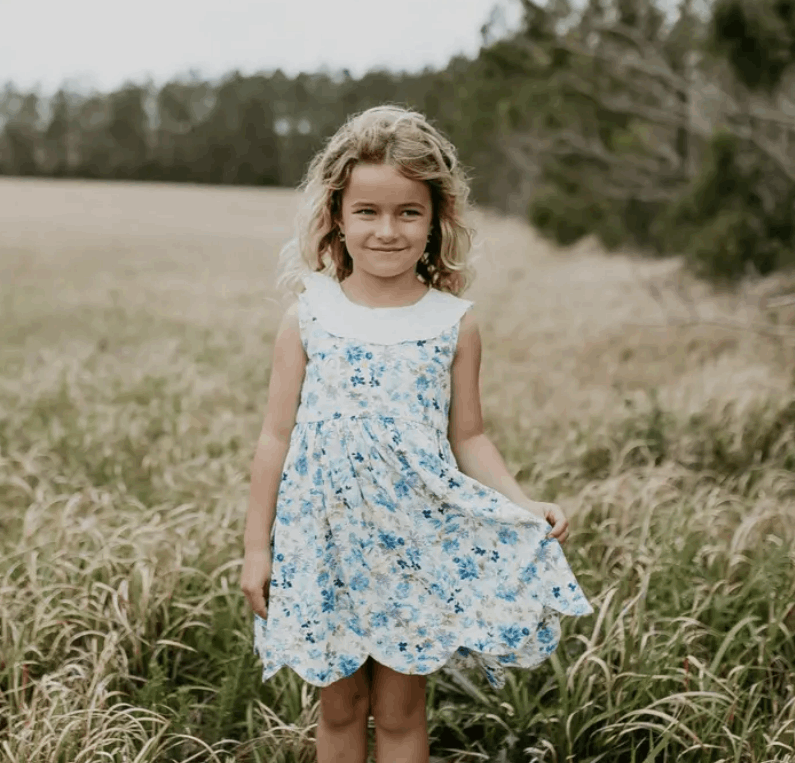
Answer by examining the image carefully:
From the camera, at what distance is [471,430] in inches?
86.4

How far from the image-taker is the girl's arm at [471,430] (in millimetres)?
2154

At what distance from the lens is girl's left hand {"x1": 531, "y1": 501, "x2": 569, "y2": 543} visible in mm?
2076

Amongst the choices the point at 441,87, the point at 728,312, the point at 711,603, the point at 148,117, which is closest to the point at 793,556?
the point at 711,603

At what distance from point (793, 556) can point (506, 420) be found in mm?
2230

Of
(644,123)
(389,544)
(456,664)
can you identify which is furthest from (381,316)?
(644,123)

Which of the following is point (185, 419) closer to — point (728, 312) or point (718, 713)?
point (718, 713)

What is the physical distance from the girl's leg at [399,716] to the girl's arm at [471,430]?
44 cm

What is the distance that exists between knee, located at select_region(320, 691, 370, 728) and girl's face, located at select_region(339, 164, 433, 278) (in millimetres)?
893

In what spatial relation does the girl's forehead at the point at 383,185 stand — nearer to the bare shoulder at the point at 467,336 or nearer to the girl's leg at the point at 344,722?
the bare shoulder at the point at 467,336

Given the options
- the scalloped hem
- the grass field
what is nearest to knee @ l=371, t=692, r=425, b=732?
the scalloped hem

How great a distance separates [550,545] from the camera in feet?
6.72

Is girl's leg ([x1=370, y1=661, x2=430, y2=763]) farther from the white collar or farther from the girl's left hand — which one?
the white collar

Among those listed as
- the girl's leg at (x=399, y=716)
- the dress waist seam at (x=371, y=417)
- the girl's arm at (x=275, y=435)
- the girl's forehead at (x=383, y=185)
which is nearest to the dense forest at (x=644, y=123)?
the girl's forehead at (x=383, y=185)

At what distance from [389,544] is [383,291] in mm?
513
